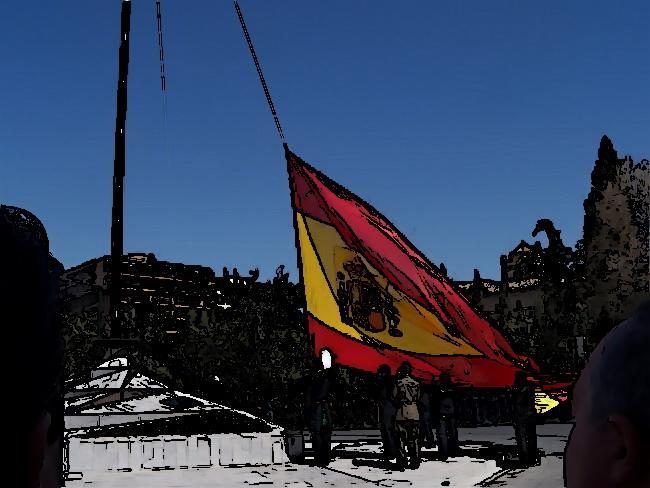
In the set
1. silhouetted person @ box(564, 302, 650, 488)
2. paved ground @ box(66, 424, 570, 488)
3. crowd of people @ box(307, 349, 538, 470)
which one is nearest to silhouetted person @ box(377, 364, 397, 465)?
crowd of people @ box(307, 349, 538, 470)

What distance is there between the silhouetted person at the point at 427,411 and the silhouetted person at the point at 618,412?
1466 cm

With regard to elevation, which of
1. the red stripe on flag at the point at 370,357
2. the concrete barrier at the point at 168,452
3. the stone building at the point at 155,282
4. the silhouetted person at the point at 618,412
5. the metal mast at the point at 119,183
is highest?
the stone building at the point at 155,282

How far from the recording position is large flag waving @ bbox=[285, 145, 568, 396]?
367 inches

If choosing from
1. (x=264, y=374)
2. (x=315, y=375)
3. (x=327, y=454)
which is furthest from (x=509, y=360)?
(x=264, y=374)

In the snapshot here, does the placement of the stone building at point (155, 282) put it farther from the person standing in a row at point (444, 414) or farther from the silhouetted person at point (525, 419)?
the silhouetted person at point (525, 419)

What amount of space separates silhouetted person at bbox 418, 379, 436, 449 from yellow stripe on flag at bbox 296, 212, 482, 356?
9.66ft

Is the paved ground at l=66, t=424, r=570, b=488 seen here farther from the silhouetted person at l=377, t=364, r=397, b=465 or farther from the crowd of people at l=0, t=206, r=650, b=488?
the crowd of people at l=0, t=206, r=650, b=488

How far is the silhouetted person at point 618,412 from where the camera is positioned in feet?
2.22

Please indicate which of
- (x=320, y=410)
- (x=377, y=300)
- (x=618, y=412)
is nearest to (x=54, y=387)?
(x=618, y=412)

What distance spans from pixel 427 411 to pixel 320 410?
157 inches

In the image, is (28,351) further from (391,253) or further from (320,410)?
(320,410)

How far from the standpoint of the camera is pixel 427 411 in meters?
17.9

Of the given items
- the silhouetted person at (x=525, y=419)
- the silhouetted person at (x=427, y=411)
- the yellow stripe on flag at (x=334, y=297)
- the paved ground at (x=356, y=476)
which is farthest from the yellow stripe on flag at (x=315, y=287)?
the silhouetted person at (x=525, y=419)

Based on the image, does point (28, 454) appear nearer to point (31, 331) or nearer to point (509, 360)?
point (31, 331)
